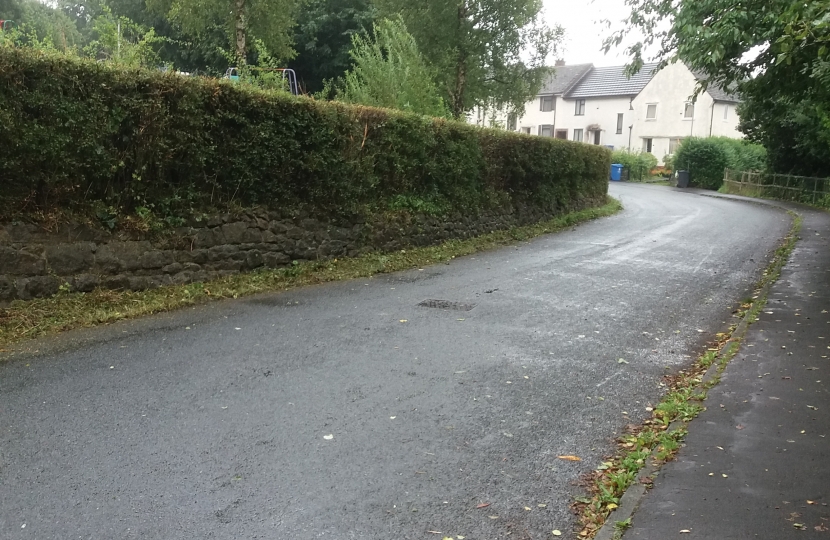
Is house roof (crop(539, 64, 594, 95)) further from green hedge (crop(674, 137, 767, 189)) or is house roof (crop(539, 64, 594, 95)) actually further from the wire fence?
the wire fence

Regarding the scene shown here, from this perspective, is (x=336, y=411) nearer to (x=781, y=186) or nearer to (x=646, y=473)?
(x=646, y=473)

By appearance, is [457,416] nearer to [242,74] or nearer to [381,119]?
[381,119]

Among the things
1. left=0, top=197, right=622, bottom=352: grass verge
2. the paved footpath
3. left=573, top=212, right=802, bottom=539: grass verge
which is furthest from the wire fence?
left=573, top=212, right=802, bottom=539: grass verge

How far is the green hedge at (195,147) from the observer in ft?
24.2

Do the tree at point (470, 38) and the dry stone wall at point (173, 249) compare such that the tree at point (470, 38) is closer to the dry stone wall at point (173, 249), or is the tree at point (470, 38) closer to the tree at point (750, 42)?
the tree at point (750, 42)

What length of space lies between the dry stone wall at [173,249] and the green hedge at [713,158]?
1354 inches

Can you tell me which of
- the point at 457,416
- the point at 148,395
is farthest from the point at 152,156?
the point at 457,416

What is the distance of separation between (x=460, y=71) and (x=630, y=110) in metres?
37.7

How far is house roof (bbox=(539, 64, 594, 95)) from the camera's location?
64312mm

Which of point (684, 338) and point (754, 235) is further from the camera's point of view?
point (754, 235)

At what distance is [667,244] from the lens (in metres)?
16.2

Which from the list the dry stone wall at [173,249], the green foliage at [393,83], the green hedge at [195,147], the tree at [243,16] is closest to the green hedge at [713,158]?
the tree at [243,16]

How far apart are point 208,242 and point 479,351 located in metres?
4.39

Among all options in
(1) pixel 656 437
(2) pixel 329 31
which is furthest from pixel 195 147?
(2) pixel 329 31
